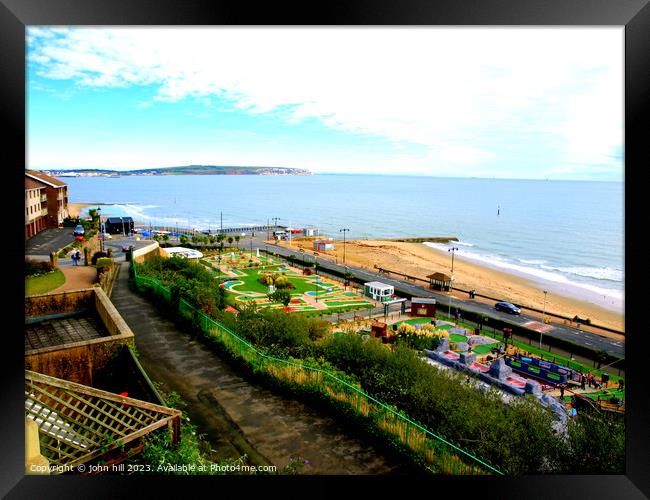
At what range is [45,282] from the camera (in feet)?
42.8

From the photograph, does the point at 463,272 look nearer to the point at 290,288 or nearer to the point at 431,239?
the point at 290,288

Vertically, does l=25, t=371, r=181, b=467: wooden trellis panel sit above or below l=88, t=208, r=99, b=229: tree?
below

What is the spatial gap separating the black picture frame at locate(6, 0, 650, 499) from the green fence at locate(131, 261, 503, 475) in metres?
0.76

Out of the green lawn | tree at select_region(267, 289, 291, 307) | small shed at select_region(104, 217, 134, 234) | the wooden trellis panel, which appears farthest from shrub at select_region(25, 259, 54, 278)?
small shed at select_region(104, 217, 134, 234)

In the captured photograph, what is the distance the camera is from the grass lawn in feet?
40.4

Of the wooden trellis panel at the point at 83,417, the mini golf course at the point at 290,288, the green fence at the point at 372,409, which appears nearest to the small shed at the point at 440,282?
the mini golf course at the point at 290,288

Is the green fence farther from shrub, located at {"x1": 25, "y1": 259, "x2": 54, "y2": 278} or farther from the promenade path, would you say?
shrub, located at {"x1": 25, "y1": 259, "x2": 54, "y2": 278}

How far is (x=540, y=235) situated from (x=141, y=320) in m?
48.2

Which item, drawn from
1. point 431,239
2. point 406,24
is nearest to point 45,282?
point 406,24

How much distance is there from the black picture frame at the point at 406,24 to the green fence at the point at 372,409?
0.76 meters

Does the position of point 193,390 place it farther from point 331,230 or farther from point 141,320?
point 331,230

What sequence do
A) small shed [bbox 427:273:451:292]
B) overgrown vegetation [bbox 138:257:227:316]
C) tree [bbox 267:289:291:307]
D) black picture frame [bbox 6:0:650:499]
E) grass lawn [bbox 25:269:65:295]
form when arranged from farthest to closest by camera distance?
small shed [bbox 427:273:451:292] < tree [bbox 267:289:291:307] < grass lawn [bbox 25:269:65:295] < overgrown vegetation [bbox 138:257:227:316] < black picture frame [bbox 6:0:650:499]

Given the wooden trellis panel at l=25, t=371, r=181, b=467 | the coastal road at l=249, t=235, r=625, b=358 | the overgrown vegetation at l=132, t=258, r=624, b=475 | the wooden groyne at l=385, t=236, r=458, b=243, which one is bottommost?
the coastal road at l=249, t=235, r=625, b=358

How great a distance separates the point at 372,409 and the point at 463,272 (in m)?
31.0
